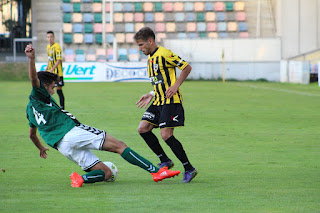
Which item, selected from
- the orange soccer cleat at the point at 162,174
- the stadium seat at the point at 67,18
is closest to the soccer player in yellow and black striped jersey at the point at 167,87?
the orange soccer cleat at the point at 162,174

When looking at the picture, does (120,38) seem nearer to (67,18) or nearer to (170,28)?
(170,28)

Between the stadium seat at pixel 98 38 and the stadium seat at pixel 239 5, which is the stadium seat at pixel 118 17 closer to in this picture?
the stadium seat at pixel 98 38

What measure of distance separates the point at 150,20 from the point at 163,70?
41.8 metres

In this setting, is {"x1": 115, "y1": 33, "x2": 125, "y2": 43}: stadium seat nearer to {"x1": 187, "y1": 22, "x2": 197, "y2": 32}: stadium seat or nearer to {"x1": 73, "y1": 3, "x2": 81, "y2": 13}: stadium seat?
{"x1": 73, "y1": 3, "x2": 81, "y2": 13}: stadium seat

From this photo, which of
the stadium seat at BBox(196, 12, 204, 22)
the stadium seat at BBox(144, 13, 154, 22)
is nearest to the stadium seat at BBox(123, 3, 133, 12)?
the stadium seat at BBox(144, 13, 154, 22)

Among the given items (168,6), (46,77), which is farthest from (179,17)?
(46,77)

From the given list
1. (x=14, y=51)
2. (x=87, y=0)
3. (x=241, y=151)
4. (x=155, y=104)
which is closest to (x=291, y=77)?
(x=87, y=0)

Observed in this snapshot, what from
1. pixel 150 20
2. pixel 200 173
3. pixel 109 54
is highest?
pixel 150 20

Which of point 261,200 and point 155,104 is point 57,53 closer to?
point 155,104

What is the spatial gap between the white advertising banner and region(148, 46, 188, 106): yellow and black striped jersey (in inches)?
1226

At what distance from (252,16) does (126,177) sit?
141 ft

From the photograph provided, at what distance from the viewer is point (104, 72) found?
1495 inches

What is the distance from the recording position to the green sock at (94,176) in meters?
6.34

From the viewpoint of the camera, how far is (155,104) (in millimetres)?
6945
